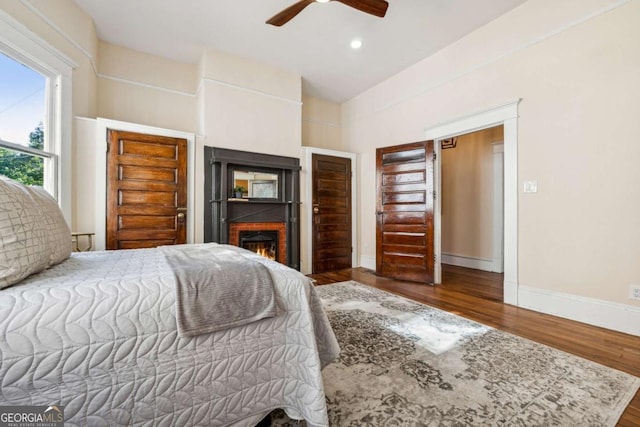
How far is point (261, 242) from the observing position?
402 centimetres

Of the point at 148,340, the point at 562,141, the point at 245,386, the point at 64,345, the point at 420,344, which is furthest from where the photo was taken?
the point at 562,141

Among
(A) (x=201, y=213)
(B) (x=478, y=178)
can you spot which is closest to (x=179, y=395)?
(A) (x=201, y=213)

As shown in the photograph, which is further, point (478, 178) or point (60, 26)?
point (478, 178)

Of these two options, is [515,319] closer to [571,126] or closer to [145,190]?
[571,126]

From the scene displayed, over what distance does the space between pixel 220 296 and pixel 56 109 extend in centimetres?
310

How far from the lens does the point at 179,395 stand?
95 cm

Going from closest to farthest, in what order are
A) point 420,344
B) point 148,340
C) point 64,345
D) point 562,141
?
1. point 64,345
2. point 148,340
3. point 420,344
4. point 562,141

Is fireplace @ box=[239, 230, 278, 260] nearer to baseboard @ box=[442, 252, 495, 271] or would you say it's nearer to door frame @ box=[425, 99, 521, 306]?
door frame @ box=[425, 99, 521, 306]

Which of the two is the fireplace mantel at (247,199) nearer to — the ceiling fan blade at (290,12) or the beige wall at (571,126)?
the ceiling fan blade at (290,12)

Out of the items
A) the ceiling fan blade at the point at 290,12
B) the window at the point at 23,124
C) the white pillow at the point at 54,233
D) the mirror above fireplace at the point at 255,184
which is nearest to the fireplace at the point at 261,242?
the mirror above fireplace at the point at 255,184

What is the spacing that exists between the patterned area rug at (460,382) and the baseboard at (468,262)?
2805 mm

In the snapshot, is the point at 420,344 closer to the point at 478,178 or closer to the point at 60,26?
the point at 478,178

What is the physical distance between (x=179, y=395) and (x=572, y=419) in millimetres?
1754

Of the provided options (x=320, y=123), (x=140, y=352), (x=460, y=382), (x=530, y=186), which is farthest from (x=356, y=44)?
(x=140, y=352)
